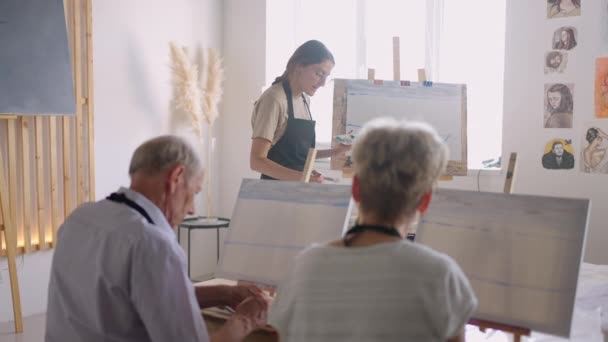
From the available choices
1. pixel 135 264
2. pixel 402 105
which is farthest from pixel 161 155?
pixel 402 105

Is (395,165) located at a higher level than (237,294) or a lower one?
higher

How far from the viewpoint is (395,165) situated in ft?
4.27

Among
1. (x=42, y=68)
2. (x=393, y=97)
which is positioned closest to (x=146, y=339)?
(x=393, y=97)

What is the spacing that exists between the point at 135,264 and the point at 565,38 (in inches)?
140

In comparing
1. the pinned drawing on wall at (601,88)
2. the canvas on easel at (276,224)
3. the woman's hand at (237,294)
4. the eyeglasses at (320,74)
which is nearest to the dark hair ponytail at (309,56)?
the eyeglasses at (320,74)

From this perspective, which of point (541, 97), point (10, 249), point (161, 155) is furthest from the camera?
point (541, 97)

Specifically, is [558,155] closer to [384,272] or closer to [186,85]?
[186,85]

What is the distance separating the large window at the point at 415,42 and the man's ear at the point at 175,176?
344 cm

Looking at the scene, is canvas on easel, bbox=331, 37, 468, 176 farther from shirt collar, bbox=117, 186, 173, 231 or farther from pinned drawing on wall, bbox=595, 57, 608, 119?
shirt collar, bbox=117, 186, 173, 231

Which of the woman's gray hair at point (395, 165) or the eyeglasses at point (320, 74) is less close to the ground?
the eyeglasses at point (320, 74)

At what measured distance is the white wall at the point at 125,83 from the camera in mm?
4395

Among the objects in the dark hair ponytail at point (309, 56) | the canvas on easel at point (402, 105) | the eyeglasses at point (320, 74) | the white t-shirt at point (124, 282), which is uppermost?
the dark hair ponytail at point (309, 56)

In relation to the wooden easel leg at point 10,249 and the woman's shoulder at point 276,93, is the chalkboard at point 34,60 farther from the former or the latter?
the woman's shoulder at point 276,93

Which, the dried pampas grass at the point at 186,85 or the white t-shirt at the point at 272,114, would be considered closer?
the white t-shirt at the point at 272,114
